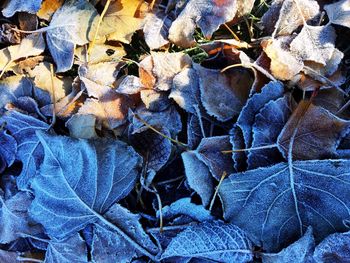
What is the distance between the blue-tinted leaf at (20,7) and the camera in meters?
1.31

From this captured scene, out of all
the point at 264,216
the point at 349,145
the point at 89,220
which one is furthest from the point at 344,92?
the point at 89,220

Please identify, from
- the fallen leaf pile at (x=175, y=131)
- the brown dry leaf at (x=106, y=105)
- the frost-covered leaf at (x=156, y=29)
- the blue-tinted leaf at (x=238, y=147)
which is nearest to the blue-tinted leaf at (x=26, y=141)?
the fallen leaf pile at (x=175, y=131)

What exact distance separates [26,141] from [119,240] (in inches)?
14.5

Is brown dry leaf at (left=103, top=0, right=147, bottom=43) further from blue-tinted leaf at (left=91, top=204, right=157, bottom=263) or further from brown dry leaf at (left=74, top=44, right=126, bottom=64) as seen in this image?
blue-tinted leaf at (left=91, top=204, right=157, bottom=263)

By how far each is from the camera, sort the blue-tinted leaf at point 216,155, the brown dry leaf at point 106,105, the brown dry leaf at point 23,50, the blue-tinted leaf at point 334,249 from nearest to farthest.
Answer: the blue-tinted leaf at point 334,249, the blue-tinted leaf at point 216,155, the brown dry leaf at point 106,105, the brown dry leaf at point 23,50

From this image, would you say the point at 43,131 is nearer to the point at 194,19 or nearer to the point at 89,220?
the point at 89,220

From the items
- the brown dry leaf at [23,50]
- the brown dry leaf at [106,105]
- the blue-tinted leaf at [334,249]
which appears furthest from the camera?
the brown dry leaf at [23,50]

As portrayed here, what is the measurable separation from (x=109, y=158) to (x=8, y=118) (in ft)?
1.04

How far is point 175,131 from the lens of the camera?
4.03ft

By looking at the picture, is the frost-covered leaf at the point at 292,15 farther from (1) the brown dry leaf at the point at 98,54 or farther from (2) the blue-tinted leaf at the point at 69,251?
(2) the blue-tinted leaf at the point at 69,251

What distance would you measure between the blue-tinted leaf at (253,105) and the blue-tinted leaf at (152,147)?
194 mm

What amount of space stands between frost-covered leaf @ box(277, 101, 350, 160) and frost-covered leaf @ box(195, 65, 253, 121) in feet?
0.47

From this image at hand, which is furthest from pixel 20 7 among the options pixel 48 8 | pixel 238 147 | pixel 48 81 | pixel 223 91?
pixel 238 147

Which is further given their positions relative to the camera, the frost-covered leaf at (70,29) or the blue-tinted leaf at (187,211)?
the frost-covered leaf at (70,29)
